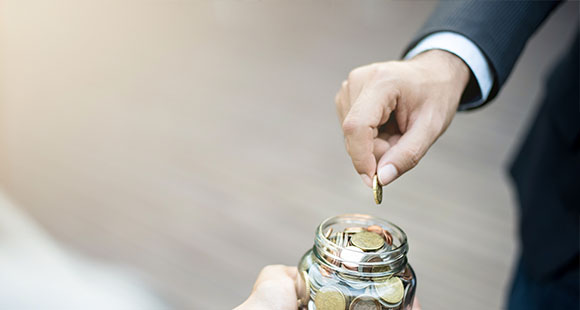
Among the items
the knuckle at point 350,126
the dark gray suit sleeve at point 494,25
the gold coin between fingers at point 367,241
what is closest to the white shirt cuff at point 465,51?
the dark gray suit sleeve at point 494,25

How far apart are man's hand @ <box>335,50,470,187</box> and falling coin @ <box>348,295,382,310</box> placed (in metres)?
0.19

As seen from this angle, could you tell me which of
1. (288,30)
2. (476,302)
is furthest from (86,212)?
(288,30)

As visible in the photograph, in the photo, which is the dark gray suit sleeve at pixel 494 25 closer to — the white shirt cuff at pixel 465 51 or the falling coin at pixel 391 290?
the white shirt cuff at pixel 465 51

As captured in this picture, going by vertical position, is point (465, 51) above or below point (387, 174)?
above

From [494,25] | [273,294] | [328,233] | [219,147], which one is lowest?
[219,147]

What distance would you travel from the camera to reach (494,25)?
1.08 m

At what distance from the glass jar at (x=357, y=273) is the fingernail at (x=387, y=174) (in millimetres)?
Result: 79

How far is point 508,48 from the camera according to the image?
1098 millimetres

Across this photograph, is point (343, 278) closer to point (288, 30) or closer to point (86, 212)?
point (86, 212)

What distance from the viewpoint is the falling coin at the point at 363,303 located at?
0.76 metres

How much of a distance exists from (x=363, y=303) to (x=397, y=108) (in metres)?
0.36

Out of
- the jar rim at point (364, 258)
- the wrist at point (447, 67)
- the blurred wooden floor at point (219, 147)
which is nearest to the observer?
the jar rim at point (364, 258)

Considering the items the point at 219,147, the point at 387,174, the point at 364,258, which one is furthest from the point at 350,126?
the point at 219,147

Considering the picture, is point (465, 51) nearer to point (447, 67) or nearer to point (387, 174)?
point (447, 67)
